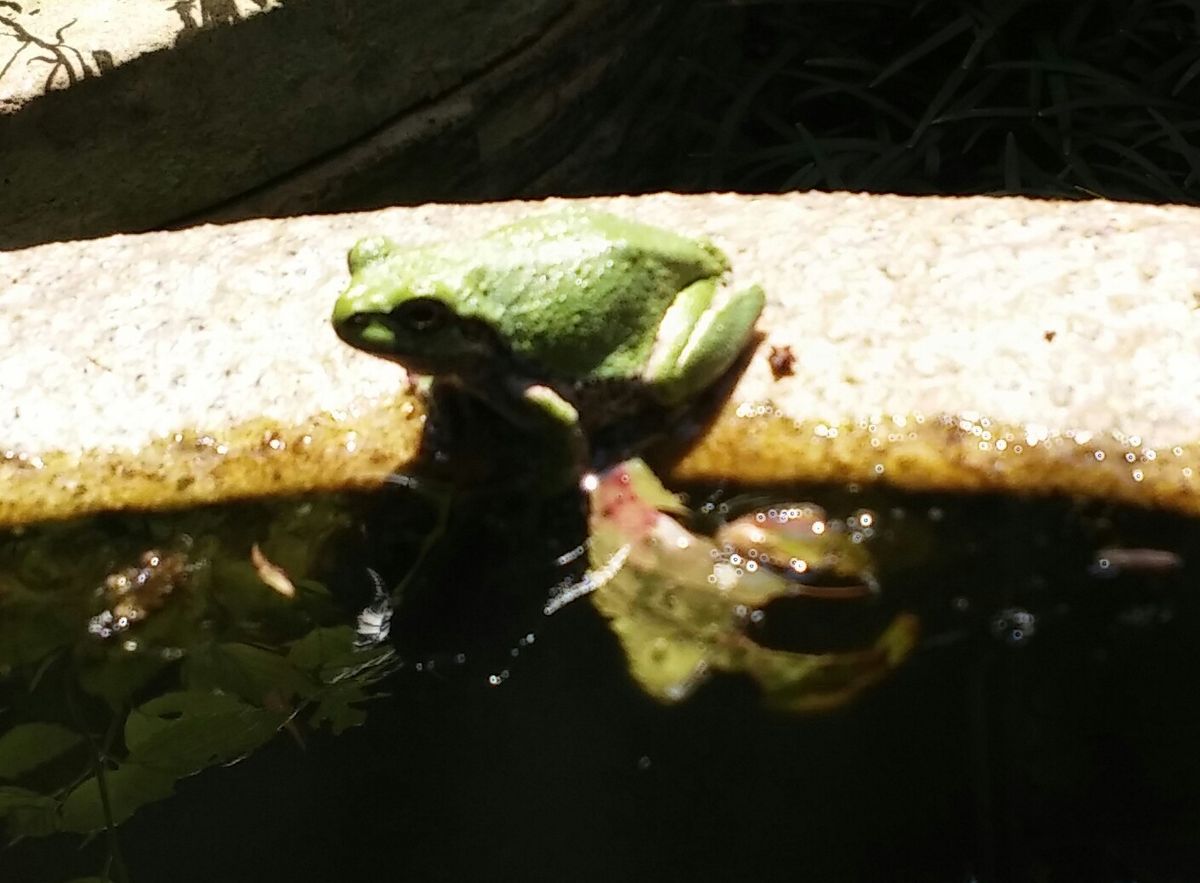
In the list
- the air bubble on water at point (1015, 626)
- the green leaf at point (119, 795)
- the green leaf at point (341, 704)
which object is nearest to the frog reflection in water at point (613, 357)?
the air bubble on water at point (1015, 626)

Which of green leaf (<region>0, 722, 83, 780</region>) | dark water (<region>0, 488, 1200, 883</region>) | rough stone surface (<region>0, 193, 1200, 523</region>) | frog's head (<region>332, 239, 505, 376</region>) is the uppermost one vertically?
frog's head (<region>332, 239, 505, 376</region>)

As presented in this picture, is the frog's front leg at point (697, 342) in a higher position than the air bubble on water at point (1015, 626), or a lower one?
higher

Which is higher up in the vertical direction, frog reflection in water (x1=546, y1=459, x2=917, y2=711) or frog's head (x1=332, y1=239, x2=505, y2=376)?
frog's head (x1=332, y1=239, x2=505, y2=376)

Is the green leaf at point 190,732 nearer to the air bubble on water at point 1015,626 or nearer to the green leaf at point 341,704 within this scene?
the green leaf at point 341,704

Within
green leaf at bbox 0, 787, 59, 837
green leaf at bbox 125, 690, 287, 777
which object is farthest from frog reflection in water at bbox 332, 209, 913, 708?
green leaf at bbox 0, 787, 59, 837

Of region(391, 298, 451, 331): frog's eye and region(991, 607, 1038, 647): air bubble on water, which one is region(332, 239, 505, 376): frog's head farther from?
region(991, 607, 1038, 647): air bubble on water

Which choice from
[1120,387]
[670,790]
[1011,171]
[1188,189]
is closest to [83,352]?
[670,790]

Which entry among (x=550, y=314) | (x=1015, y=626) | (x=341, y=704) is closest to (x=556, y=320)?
(x=550, y=314)
